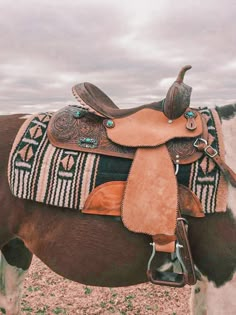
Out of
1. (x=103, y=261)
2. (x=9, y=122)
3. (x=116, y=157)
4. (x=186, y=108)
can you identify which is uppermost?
(x=186, y=108)

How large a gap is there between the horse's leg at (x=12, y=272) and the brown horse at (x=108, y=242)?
15.5 inches

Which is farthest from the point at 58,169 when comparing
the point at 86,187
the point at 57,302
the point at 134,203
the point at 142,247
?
the point at 57,302

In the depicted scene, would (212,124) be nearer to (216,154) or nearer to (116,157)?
(216,154)

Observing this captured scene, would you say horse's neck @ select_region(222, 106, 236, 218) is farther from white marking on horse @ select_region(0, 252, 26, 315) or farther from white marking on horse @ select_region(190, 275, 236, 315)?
white marking on horse @ select_region(0, 252, 26, 315)

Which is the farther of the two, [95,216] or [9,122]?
[9,122]

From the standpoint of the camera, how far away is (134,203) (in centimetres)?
204

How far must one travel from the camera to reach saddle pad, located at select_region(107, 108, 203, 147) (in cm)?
211

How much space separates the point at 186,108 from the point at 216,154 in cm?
36

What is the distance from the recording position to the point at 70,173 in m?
2.17

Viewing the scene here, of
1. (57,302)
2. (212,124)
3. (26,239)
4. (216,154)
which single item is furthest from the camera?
(57,302)

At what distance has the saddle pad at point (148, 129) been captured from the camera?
2105 millimetres

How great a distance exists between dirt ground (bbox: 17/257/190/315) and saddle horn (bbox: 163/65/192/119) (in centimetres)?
266

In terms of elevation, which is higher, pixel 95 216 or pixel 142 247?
pixel 95 216

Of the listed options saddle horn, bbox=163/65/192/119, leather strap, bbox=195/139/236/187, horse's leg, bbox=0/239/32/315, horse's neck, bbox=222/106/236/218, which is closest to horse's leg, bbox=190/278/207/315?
horse's neck, bbox=222/106/236/218
